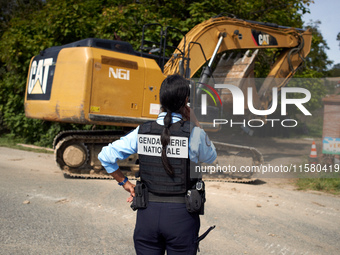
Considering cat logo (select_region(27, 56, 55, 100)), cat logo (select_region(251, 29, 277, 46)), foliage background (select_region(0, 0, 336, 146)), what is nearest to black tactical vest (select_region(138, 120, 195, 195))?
cat logo (select_region(27, 56, 55, 100))

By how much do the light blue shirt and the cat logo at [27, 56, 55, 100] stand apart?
5217 millimetres

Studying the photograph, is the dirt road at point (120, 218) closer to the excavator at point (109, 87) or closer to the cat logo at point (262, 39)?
the excavator at point (109, 87)

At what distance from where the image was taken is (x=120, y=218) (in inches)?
195

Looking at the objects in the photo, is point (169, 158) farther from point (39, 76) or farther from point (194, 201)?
point (39, 76)

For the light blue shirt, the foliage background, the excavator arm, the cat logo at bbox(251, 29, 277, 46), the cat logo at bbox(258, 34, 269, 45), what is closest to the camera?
the light blue shirt

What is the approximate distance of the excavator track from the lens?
24.8ft

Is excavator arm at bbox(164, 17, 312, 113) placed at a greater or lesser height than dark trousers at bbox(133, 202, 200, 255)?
greater

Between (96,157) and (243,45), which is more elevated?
(243,45)

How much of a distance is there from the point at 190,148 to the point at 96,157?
5.75 m

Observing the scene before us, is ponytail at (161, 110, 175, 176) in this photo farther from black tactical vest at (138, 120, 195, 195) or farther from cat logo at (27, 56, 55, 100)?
cat logo at (27, 56, 55, 100)

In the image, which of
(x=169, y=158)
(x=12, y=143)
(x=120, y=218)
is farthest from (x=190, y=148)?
(x=12, y=143)

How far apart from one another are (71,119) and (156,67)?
6.63 ft

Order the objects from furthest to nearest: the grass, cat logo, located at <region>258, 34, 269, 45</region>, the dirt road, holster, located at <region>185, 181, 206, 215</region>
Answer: the grass, cat logo, located at <region>258, 34, 269, 45</region>, the dirt road, holster, located at <region>185, 181, 206, 215</region>

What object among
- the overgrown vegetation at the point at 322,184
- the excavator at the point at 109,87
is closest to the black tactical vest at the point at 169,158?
the excavator at the point at 109,87
